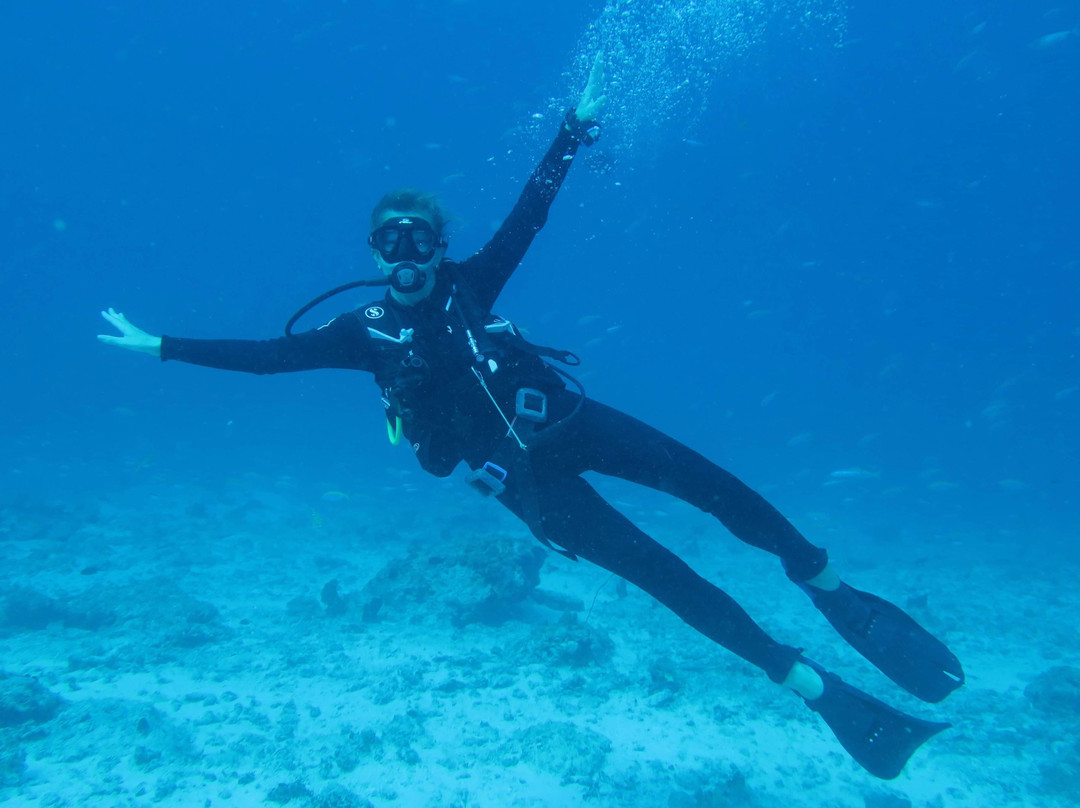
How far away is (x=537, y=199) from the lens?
167 inches

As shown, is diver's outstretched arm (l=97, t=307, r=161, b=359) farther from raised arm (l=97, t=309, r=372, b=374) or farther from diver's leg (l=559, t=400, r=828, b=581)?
diver's leg (l=559, t=400, r=828, b=581)

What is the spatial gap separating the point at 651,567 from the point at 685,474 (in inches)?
25.1

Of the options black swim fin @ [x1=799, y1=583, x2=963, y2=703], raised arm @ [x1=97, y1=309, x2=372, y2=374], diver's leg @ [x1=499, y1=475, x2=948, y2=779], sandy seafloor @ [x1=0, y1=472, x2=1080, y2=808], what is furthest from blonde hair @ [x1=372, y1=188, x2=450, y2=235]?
sandy seafloor @ [x1=0, y1=472, x2=1080, y2=808]

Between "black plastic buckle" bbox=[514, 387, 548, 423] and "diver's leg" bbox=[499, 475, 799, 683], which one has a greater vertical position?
"black plastic buckle" bbox=[514, 387, 548, 423]

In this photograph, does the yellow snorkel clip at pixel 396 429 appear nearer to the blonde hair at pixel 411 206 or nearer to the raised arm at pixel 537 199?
the raised arm at pixel 537 199

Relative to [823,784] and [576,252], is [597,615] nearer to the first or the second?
[823,784]

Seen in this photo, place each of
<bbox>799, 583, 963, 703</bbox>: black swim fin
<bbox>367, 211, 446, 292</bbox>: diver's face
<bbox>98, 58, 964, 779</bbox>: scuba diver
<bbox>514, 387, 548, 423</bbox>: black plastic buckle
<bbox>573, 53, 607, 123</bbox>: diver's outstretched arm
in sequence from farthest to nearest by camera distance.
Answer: <bbox>573, 53, 607, 123</bbox>: diver's outstretched arm < <bbox>799, 583, 963, 703</bbox>: black swim fin < <bbox>367, 211, 446, 292</bbox>: diver's face < <bbox>98, 58, 964, 779</bbox>: scuba diver < <bbox>514, 387, 548, 423</bbox>: black plastic buckle

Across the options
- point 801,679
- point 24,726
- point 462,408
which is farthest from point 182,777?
point 801,679

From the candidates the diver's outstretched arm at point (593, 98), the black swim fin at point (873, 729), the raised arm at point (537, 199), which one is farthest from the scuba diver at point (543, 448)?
the diver's outstretched arm at point (593, 98)

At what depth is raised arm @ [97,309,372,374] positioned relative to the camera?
11.6 feet

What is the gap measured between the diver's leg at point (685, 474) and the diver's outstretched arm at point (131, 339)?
103 inches

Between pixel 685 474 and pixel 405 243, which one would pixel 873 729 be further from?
pixel 405 243

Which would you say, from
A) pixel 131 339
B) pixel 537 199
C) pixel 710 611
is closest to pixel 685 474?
pixel 710 611

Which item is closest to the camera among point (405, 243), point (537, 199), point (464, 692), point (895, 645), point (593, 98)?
point (405, 243)
